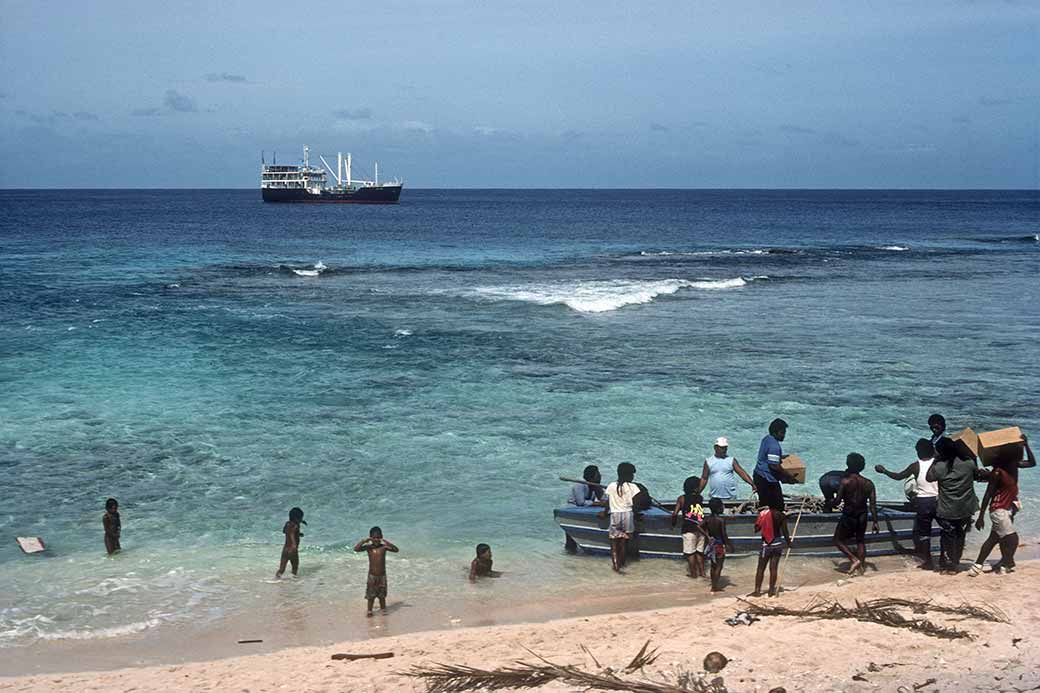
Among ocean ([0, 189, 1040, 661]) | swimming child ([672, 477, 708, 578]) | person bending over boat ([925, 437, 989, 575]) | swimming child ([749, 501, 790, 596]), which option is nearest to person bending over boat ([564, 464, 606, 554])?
ocean ([0, 189, 1040, 661])

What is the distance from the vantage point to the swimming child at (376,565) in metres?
11.0

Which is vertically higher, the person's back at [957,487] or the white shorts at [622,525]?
the person's back at [957,487]

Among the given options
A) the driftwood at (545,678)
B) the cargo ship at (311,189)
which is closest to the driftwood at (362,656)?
the driftwood at (545,678)

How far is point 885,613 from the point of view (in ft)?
31.7

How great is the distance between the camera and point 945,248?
6412 centimetres

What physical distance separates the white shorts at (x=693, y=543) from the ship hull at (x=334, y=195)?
12536 centimetres

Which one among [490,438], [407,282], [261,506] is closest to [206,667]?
[261,506]

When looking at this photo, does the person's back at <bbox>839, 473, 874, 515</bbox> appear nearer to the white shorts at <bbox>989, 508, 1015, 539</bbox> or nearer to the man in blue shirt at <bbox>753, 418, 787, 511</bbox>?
the man in blue shirt at <bbox>753, 418, 787, 511</bbox>

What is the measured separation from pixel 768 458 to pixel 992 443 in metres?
2.38

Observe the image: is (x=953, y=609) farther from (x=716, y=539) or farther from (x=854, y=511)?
(x=716, y=539)

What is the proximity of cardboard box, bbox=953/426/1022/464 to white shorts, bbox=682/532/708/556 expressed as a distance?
3162mm

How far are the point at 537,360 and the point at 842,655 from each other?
16923mm

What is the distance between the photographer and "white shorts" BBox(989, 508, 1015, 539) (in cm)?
1093

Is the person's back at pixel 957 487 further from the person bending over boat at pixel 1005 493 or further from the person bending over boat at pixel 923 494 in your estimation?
the person bending over boat at pixel 923 494
